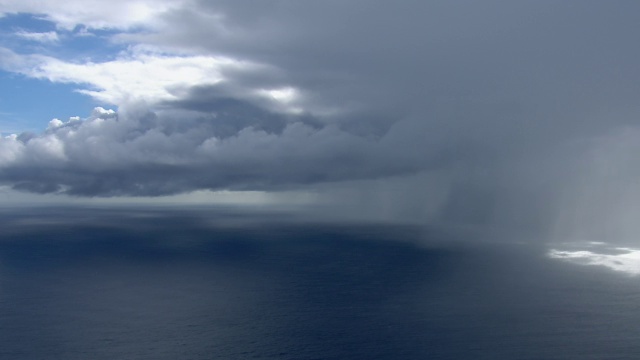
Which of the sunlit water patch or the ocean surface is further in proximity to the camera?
the sunlit water patch

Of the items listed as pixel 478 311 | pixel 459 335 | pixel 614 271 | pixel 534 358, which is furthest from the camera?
pixel 614 271

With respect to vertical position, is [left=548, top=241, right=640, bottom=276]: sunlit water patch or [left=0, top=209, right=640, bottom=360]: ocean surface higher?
[left=548, top=241, right=640, bottom=276]: sunlit water patch

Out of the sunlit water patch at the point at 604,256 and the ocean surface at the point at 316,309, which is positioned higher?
the sunlit water patch at the point at 604,256

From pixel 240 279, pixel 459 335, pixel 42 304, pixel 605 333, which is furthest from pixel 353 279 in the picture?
pixel 42 304

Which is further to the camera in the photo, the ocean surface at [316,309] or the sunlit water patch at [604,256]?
the sunlit water patch at [604,256]

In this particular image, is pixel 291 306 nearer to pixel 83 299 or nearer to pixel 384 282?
pixel 384 282
